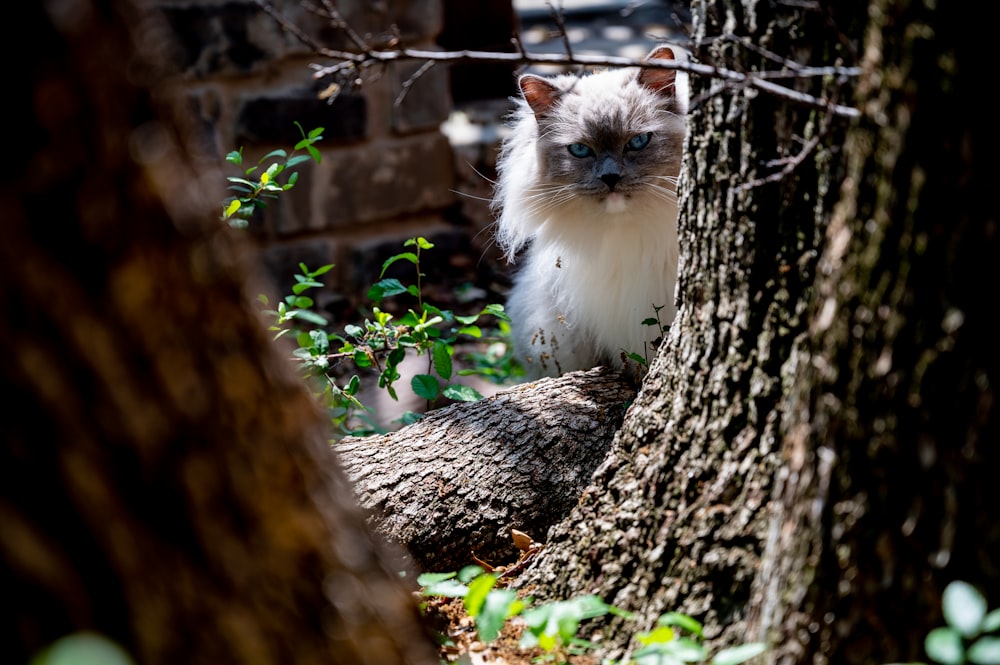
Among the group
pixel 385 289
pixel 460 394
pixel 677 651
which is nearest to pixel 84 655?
pixel 677 651

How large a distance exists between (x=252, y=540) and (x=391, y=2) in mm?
4391

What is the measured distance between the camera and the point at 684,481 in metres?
1.67

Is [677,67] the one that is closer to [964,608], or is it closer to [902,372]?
[902,372]

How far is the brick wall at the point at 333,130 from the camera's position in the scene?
4660mm

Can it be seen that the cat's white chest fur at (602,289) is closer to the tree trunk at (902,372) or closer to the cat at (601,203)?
the cat at (601,203)

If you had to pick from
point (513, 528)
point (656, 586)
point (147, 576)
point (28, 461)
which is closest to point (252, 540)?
point (147, 576)

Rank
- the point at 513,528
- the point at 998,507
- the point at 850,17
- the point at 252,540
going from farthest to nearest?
the point at 513,528 < the point at 850,17 < the point at 998,507 < the point at 252,540

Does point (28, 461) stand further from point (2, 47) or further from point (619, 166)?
point (619, 166)

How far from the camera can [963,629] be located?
3.51ft

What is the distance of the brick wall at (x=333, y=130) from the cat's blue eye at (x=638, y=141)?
152 centimetres

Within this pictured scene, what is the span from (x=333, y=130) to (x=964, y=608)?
4.37 m

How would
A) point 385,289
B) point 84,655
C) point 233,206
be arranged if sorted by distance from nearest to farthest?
1. point 84,655
2. point 233,206
3. point 385,289

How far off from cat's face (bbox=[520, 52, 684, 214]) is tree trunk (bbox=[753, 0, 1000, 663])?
2009mm

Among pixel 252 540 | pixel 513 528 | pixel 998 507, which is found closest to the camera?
pixel 252 540
